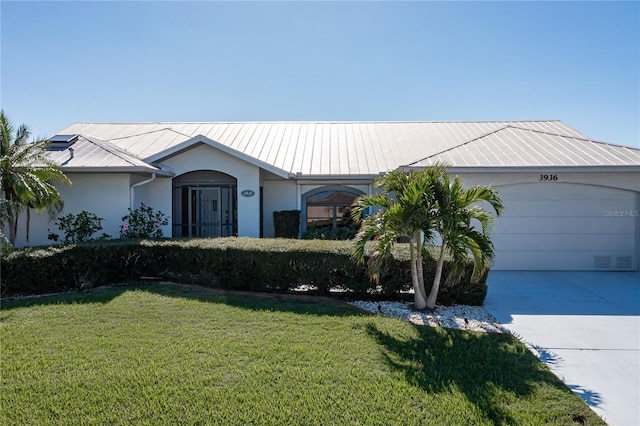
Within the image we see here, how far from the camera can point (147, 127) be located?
64.3ft

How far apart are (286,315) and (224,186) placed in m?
8.44

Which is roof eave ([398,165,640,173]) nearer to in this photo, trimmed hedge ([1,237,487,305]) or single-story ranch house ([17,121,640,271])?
single-story ranch house ([17,121,640,271])

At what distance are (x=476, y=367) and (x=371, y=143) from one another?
517 inches

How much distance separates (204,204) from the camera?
14211 millimetres

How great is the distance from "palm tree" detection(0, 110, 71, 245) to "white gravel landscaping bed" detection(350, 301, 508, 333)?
321 inches

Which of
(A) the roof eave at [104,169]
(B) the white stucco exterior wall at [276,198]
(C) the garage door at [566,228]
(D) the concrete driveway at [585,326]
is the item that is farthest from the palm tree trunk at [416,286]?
(A) the roof eave at [104,169]

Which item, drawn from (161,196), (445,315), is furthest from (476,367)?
(161,196)

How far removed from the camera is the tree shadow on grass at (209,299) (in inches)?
280

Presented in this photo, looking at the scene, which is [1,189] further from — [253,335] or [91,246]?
[253,335]

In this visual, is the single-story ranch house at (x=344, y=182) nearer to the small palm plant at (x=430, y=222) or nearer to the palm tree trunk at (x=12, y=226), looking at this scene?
the palm tree trunk at (x=12, y=226)

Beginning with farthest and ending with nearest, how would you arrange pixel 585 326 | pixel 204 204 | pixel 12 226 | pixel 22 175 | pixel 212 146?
pixel 204 204, pixel 212 146, pixel 12 226, pixel 22 175, pixel 585 326

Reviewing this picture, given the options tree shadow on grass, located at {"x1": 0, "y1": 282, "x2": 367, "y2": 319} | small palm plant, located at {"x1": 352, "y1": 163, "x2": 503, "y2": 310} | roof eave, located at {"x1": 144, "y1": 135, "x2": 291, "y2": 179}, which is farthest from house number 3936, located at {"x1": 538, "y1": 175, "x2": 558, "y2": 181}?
roof eave, located at {"x1": 144, "y1": 135, "x2": 291, "y2": 179}

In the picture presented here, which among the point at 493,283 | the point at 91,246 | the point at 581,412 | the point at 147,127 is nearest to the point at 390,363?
the point at 581,412

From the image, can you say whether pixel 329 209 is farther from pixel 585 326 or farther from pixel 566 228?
pixel 585 326
